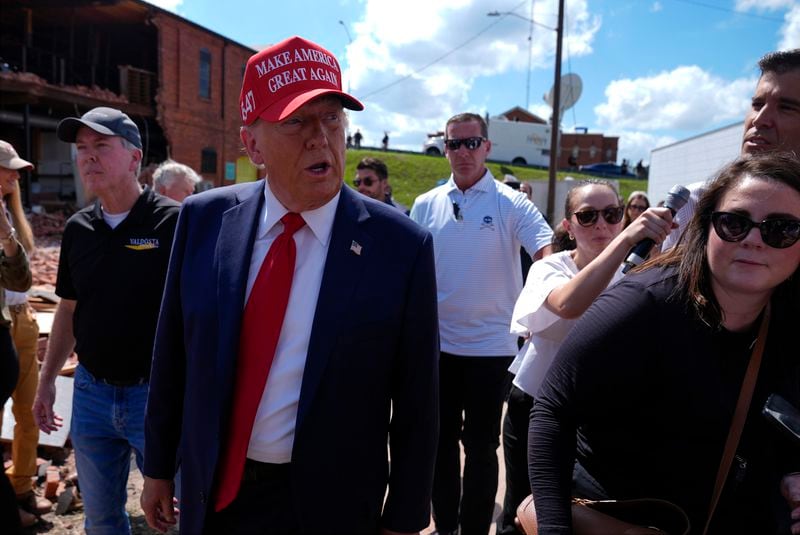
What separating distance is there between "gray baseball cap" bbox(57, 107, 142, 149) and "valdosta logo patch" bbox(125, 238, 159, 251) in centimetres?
54

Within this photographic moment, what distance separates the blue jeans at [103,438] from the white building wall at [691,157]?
15131 mm

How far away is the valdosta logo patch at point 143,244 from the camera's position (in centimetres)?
268

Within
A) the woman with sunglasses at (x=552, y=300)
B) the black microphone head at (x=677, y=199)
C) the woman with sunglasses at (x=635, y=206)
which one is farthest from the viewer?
the woman with sunglasses at (x=635, y=206)

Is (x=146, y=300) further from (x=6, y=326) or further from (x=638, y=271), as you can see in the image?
(x=638, y=271)

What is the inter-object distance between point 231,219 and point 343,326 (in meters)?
0.55

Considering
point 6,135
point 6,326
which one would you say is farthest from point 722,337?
point 6,135

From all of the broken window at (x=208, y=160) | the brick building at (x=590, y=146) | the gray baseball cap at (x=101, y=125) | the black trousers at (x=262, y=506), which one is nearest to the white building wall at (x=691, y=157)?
the gray baseball cap at (x=101, y=125)

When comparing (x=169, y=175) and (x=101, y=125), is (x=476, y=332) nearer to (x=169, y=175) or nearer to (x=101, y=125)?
(x=101, y=125)

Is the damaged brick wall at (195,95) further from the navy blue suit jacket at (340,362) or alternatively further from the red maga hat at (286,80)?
the navy blue suit jacket at (340,362)

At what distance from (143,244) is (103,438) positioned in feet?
3.21

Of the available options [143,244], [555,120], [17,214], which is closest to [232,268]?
[143,244]

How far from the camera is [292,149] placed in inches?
68.1

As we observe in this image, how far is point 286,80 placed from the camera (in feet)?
5.64

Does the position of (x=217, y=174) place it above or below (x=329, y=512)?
above
